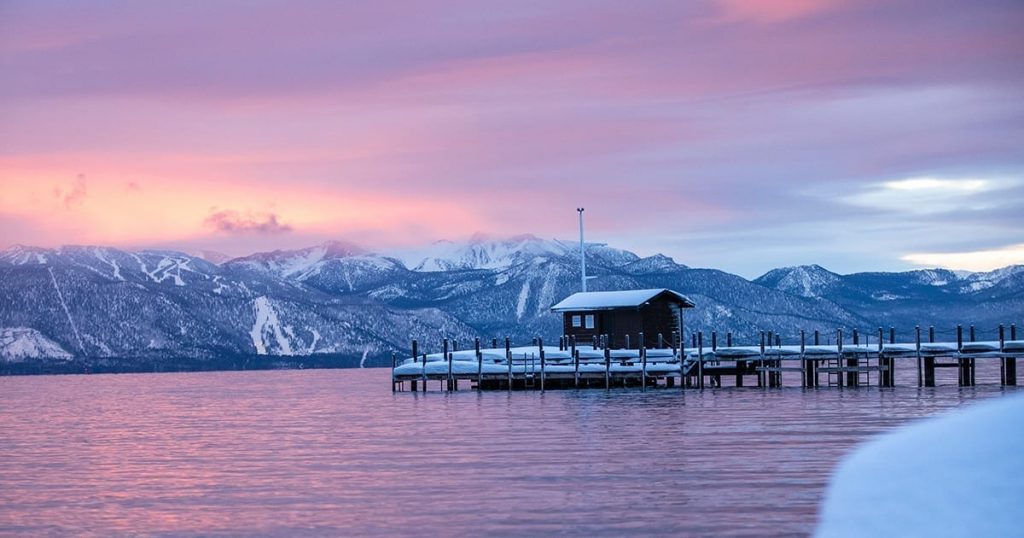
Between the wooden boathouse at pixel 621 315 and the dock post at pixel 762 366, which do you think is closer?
the dock post at pixel 762 366

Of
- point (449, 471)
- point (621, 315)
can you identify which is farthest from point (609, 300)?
point (449, 471)

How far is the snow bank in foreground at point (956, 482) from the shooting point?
13.4 meters

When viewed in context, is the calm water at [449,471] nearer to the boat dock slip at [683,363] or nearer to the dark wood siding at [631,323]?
the boat dock slip at [683,363]

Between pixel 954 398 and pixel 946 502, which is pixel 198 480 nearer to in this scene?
pixel 946 502

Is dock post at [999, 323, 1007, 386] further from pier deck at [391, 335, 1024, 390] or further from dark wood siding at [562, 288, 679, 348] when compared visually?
dark wood siding at [562, 288, 679, 348]

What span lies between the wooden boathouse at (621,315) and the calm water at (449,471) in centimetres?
3067

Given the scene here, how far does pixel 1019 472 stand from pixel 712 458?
62.7 feet

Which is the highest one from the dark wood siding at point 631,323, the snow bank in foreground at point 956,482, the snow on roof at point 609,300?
the snow on roof at point 609,300

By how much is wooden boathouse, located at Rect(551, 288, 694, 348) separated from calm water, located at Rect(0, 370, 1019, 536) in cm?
3067

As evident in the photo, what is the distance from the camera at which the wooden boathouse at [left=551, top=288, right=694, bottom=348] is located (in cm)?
9050

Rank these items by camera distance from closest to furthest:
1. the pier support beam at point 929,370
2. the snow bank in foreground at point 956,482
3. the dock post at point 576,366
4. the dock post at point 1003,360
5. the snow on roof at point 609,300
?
1. the snow bank in foreground at point 956,482
2. the dock post at point 1003,360
3. the pier support beam at point 929,370
4. the dock post at point 576,366
5. the snow on roof at point 609,300

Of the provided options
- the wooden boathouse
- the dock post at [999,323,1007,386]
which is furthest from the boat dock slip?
the wooden boathouse

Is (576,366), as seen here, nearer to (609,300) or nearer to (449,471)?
(609,300)

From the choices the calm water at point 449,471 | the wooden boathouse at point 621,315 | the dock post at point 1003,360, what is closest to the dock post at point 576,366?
the wooden boathouse at point 621,315
